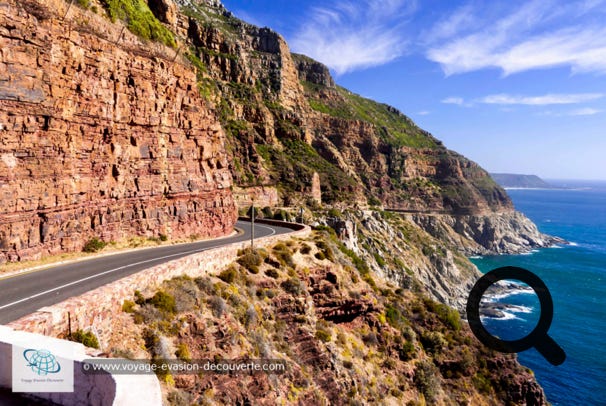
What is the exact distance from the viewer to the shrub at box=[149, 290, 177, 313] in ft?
52.0

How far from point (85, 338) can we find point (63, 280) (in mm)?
6792

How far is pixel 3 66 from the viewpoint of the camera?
1822 cm

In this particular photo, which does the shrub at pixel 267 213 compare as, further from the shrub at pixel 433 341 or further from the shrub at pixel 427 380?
the shrub at pixel 427 380

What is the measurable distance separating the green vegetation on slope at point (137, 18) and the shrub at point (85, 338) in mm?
24887

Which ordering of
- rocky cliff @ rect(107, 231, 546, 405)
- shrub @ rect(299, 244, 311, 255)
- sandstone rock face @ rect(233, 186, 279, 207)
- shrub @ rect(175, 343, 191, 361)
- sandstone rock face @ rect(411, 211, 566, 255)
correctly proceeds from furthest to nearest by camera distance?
sandstone rock face @ rect(411, 211, 566, 255), sandstone rock face @ rect(233, 186, 279, 207), shrub @ rect(299, 244, 311, 255), rocky cliff @ rect(107, 231, 546, 405), shrub @ rect(175, 343, 191, 361)

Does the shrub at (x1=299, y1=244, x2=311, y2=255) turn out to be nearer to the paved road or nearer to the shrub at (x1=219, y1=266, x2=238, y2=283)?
the shrub at (x1=219, y1=266, x2=238, y2=283)

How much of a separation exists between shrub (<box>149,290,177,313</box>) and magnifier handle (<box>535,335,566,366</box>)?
13.8 metres

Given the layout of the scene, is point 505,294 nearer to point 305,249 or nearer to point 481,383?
point 481,383

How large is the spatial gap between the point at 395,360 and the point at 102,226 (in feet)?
79.2

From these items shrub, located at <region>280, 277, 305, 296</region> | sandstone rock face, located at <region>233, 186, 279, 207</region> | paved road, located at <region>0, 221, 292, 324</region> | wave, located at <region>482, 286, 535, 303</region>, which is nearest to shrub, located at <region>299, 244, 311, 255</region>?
shrub, located at <region>280, 277, 305, 296</region>

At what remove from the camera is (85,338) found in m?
11.8

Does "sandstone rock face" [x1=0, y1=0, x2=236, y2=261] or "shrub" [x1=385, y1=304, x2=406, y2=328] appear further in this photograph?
"shrub" [x1=385, y1=304, x2=406, y2=328]

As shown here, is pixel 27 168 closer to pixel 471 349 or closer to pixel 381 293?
pixel 381 293

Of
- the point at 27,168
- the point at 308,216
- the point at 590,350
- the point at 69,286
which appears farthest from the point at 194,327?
the point at 590,350
